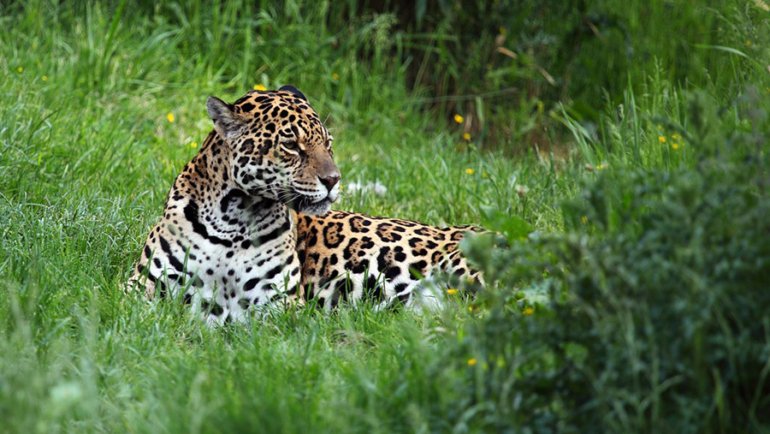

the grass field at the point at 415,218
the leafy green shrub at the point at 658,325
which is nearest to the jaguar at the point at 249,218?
the grass field at the point at 415,218

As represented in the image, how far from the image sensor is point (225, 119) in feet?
17.4

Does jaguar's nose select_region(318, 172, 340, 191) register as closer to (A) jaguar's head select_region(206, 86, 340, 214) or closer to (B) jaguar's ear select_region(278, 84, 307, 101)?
(A) jaguar's head select_region(206, 86, 340, 214)

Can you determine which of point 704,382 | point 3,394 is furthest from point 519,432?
point 3,394

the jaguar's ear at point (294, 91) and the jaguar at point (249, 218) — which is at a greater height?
the jaguar's ear at point (294, 91)

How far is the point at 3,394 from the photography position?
3195 mm

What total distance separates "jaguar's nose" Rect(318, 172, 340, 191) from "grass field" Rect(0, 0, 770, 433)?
0.63m

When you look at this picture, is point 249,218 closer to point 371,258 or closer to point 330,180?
point 330,180

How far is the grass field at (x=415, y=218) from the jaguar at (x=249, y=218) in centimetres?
32

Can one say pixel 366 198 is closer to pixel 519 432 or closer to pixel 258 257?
pixel 258 257

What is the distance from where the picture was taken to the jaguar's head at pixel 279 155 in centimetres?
523

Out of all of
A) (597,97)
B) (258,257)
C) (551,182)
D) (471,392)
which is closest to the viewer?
(471,392)

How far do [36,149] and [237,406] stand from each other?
12.4 feet

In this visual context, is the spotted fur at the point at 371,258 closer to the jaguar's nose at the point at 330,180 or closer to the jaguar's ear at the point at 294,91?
the jaguar's nose at the point at 330,180

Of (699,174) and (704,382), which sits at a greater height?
(699,174)
